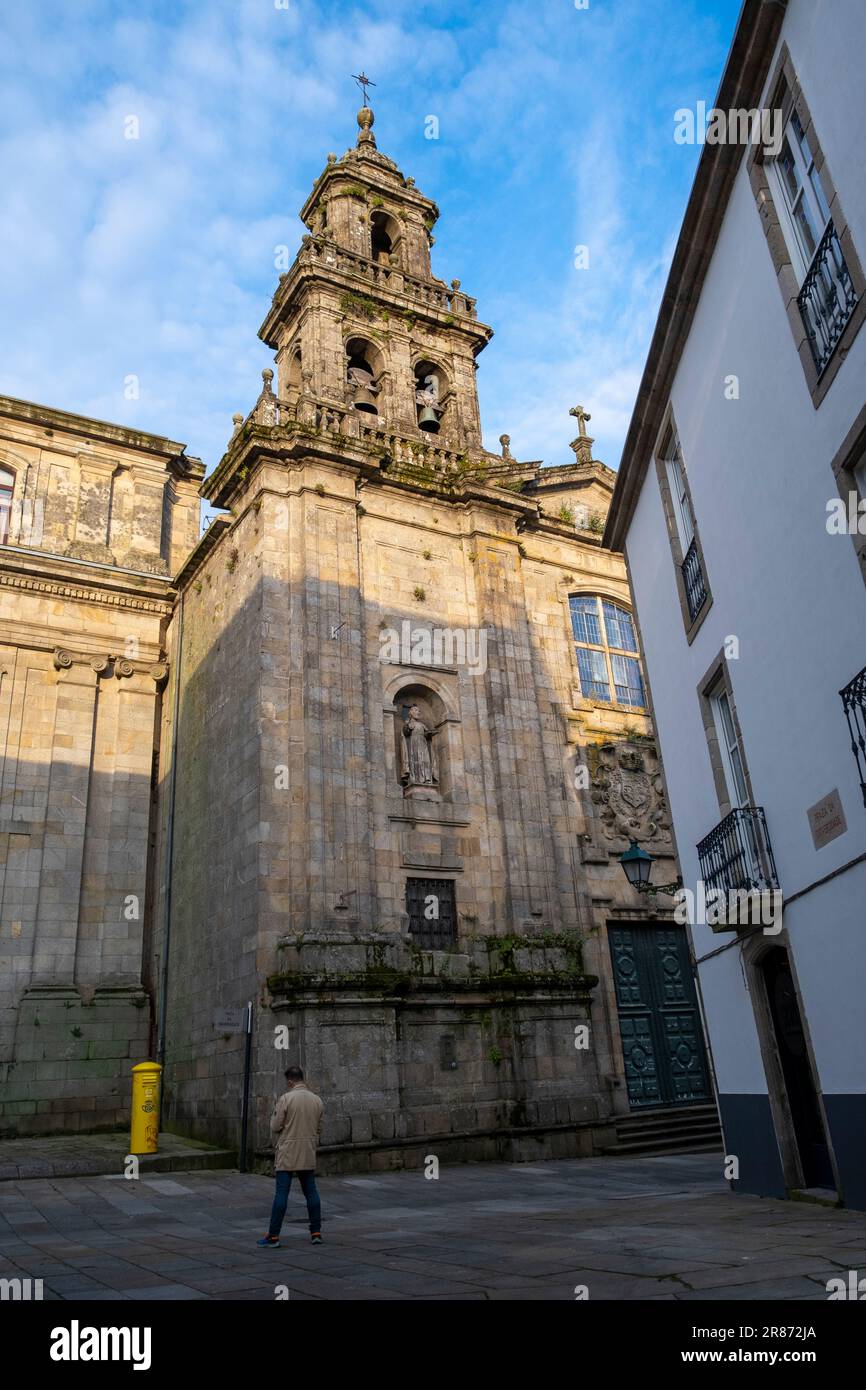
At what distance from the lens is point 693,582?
11781mm

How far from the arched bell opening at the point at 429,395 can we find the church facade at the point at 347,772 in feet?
0.24

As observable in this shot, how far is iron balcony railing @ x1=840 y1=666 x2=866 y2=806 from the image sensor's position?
750 cm

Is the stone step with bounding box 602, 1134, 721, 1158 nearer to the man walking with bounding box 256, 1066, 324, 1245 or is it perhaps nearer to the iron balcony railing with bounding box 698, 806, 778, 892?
the iron balcony railing with bounding box 698, 806, 778, 892

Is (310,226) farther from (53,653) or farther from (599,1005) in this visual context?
(599,1005)

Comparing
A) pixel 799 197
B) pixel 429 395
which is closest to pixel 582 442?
pixel 429 395

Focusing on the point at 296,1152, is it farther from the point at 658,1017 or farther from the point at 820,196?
the point at 658,1017

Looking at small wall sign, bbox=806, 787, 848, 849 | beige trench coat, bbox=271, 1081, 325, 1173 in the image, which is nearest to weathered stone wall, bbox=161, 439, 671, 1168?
beige trench coat, bbox=271, 1081, 325, 1173

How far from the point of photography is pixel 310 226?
24562 millimetres

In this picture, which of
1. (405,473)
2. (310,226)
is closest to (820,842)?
(405,473)

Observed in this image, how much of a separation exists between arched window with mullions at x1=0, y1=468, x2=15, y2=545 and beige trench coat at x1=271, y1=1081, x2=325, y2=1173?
1622cm

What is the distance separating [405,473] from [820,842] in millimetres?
12704

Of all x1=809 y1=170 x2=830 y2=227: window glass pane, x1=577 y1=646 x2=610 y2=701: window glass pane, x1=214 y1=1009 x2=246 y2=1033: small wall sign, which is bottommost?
x1=214 y1=1009 x2=246 y2=1033: small wall sign
